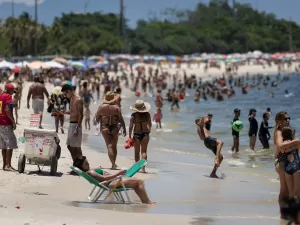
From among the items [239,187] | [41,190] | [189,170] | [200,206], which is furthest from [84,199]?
[189,170]

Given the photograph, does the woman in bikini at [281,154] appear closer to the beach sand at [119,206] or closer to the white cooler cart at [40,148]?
the beach sand at [119,206]

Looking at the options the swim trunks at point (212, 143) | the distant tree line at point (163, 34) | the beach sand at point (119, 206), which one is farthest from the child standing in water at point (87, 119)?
the distant tree line at point (163, 34)

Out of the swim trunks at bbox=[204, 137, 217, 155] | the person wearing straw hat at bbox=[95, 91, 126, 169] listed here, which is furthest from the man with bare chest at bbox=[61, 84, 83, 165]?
the swim trunks at bbox=[204, 137, 217, 155]

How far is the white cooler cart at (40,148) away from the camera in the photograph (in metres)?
11.3

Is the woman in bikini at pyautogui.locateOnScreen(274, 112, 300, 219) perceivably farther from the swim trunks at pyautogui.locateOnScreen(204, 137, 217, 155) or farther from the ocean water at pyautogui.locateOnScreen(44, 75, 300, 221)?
the swim trunks at pyautogui.locateOnScreen(204, 137, 217, 155)

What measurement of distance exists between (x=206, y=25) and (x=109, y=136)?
493 ft

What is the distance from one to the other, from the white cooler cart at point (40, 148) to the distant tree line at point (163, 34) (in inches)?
2402

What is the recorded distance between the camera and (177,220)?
838 cm

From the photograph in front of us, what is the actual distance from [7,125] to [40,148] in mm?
584

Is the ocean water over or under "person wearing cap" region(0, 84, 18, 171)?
under

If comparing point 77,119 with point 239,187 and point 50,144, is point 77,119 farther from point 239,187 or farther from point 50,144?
point 239,187

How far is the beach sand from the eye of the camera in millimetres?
8148

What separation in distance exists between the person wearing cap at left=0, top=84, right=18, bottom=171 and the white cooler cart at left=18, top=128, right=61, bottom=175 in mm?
211

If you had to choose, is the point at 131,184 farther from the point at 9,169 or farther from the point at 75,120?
the point at 9,169
